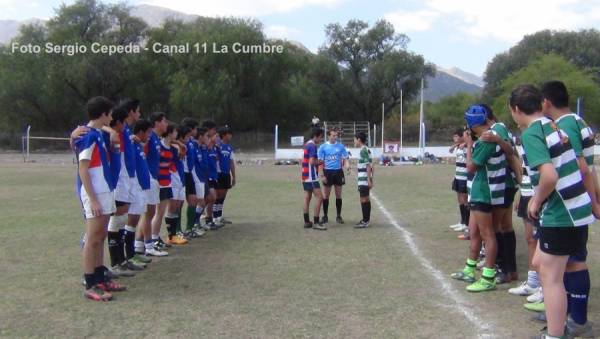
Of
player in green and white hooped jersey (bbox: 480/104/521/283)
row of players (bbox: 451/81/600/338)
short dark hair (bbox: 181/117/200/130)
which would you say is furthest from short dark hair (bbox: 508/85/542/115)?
short dark hair (bbox: 181/117/200/130)

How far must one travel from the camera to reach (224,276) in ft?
21.6

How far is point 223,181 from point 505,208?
6.06 m

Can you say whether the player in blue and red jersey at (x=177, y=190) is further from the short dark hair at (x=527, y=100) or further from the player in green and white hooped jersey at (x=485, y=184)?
the short dark hair at (x=527, y=100)

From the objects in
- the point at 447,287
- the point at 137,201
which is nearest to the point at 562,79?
the point at 447,287

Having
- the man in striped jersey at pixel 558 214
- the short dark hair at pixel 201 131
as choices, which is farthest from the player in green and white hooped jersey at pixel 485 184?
the short dark hair at pixel 201 131

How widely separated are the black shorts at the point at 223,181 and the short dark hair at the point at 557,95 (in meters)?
7.17

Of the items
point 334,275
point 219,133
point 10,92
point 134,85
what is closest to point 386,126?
point 134,85

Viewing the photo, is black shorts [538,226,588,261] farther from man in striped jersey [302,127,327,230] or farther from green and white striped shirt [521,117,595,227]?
man in striped jersey [302,127,327,230]

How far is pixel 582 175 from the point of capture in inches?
171

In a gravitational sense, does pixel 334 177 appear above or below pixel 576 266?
above

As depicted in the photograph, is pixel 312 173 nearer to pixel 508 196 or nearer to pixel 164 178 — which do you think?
pixel 164 178

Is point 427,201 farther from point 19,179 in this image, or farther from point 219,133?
point 19,179

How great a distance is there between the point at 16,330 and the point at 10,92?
2135 inches

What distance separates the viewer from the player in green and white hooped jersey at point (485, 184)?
5887 mm
